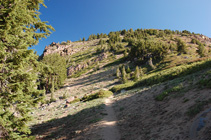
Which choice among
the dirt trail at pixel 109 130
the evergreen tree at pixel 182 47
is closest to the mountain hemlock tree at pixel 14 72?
the dirt trail at pixel 109 130

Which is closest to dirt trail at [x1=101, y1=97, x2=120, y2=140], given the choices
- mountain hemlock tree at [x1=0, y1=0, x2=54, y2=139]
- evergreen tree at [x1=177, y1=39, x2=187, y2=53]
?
mountain hemlock tree at [x1=0, y1=0, x2=54, y2=139]

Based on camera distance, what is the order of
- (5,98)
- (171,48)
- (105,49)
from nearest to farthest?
(5,98) → (171,48) → (105,49)

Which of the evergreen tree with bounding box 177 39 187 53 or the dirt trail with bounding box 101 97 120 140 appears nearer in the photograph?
the dirt trail with bounding box 101 97 120 140

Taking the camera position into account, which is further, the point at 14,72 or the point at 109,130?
the point at 109,130

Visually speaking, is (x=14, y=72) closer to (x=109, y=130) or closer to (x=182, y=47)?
(x=109, y=130)

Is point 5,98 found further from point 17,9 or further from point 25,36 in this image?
point 17,9

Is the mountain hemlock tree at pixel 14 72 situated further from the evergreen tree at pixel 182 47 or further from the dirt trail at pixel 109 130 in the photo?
the evergreen tree at pixel 182 47

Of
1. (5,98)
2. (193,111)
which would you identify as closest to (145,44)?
(193,111)

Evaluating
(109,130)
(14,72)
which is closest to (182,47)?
(109,130)

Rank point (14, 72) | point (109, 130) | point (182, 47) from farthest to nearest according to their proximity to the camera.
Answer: point (182, 47)
point (109, 130)
point (14, 72)

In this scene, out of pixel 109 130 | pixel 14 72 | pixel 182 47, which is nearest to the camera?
pixel 14 72

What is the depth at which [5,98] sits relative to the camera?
5.97 meters

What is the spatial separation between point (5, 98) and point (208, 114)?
1018 cm

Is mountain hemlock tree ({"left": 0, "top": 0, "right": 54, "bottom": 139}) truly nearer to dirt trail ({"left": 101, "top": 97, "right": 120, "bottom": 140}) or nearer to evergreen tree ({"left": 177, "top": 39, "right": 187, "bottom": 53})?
dirt trail ({"left": 101, "top": 97, "right": 120, "bottom": 140})
